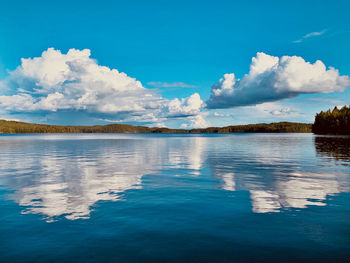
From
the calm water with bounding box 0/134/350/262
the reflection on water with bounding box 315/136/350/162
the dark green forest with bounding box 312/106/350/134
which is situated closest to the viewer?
the calm water with bounding box 0/134/350/262

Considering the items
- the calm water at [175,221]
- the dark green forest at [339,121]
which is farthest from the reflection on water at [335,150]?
the dark green forest at [339,121]

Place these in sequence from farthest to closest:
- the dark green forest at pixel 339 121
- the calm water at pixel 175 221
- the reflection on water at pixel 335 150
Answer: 1. the dark green forest at pixel 339 121
2. the reflection on water at pixel 335 150
3. the calm water at pixel 175 221

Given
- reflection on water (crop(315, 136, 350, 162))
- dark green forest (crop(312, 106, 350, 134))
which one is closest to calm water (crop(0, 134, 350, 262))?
reflection on water (crop(315, 136, 350, 162))

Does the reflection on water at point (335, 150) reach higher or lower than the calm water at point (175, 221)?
lower

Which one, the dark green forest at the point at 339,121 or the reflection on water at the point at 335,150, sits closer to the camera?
the reflection on water at the point at 335,150

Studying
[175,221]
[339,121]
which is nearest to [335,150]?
[175,221]

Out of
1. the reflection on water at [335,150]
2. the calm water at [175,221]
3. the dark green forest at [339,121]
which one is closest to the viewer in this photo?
the calm water at [175,221]

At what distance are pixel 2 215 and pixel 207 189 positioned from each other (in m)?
14.9

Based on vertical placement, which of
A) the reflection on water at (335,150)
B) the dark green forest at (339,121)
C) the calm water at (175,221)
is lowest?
the reflection on water at (335,150)

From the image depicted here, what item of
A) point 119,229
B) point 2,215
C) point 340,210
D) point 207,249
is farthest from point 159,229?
point 340,210

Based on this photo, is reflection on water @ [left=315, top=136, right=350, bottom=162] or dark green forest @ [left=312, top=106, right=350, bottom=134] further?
dark green forest @ [left=312, top=106, right=350, bottom=134]

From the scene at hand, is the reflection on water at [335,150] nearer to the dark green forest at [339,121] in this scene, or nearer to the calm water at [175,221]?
the calm water at [175,221]

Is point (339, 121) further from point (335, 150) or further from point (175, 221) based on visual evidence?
point (175, 221)

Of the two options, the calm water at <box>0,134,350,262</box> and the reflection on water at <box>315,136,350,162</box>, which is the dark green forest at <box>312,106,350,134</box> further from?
the calm water at <box>0,134,350,262</box>
